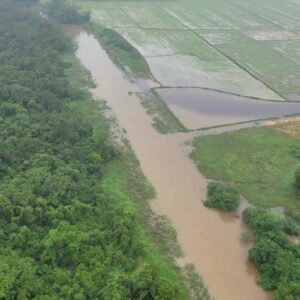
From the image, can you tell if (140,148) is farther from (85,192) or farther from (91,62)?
(91,62)

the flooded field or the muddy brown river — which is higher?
the flooded field

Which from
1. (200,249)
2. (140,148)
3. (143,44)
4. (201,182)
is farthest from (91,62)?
(200,249)

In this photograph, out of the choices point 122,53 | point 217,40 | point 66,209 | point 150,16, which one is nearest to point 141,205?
point 66,209

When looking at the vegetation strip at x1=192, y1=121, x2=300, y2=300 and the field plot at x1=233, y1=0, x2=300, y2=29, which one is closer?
the vegetation strip at x1=192, y1=121, x2=300, y2=300

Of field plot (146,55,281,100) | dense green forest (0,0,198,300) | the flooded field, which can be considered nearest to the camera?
dense green forest (0,0,198,300)

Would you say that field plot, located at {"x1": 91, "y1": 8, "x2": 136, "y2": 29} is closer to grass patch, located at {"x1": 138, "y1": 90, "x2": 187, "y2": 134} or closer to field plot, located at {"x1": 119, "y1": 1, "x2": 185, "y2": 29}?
field plot, located at {"x1": 119, "y1": 1, "x2": 185, "y2": 29}

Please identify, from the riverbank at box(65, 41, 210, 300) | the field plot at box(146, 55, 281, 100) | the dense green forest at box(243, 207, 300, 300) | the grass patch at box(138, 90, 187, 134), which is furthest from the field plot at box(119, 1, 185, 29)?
the dense green forest at box(243, 207, 300, 300)
